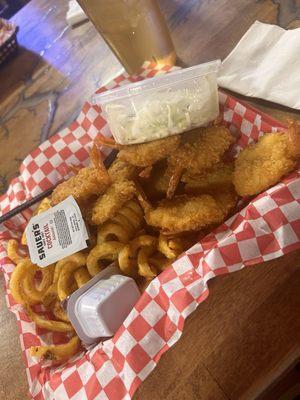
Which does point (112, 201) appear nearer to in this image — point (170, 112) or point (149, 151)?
point (149, 151)

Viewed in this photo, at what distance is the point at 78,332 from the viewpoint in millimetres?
1294

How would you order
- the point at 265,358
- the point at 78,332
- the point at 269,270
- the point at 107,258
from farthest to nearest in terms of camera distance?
the point at 107,258
the point at 78,332
the point at 269,270
the point at 265,358

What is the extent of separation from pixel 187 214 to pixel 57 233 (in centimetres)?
46

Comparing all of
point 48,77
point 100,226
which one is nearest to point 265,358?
point 100,226

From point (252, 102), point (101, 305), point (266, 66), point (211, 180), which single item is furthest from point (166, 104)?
point (101, 305)

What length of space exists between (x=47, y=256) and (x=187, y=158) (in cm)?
58

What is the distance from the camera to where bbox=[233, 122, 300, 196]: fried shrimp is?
47.5 inches

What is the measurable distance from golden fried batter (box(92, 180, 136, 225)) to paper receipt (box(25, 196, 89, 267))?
65 millimetres

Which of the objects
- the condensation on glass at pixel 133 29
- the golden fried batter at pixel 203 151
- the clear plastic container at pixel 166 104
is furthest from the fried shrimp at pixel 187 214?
the condensation on glass at pixel 133 29

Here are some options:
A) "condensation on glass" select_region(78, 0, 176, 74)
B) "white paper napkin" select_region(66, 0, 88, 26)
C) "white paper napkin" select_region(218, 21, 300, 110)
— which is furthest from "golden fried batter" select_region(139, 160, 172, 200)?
"white paper napkin" select_region(66, 0, 88, 26)

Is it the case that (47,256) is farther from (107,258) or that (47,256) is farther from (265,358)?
(265,358)

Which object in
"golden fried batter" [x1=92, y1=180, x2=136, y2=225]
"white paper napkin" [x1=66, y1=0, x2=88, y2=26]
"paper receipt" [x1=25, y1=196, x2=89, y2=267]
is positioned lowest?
"golden fried batter" [x1=92, y1=180, x2=136, y2=225]

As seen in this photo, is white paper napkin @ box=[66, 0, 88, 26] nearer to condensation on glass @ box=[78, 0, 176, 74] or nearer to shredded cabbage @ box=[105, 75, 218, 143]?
condensation on glass @ box=[78, 0, 176, 74]

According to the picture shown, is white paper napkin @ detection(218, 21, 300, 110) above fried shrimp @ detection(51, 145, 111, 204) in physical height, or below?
below
